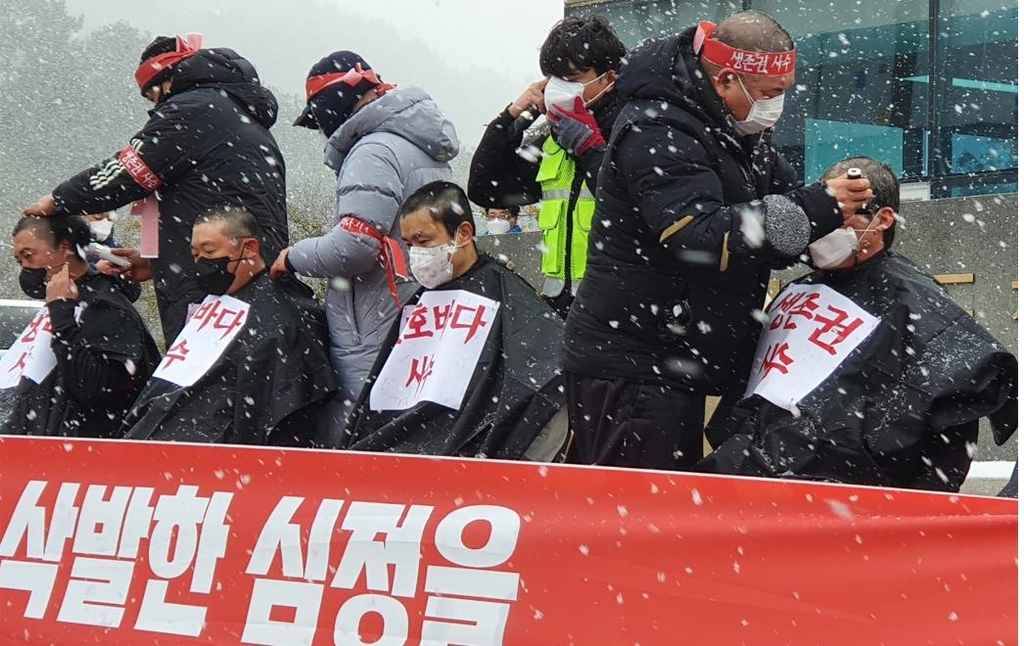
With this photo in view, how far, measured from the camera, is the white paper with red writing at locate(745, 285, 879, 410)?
11.5ft

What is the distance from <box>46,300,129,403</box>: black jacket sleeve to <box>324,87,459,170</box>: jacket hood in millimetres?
1280

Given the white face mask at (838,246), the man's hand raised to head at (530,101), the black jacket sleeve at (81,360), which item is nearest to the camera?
the white face mask at (838,246)

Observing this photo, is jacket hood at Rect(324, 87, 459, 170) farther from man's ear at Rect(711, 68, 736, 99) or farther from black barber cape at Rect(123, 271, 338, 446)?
man's ear at Rect(711, 68, 736, 99)

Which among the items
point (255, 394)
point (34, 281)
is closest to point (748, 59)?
point (255, 394)

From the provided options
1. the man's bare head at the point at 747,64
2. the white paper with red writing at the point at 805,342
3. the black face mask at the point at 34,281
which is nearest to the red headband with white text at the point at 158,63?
the black face mask at the point at 34,281

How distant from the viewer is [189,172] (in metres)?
5.30

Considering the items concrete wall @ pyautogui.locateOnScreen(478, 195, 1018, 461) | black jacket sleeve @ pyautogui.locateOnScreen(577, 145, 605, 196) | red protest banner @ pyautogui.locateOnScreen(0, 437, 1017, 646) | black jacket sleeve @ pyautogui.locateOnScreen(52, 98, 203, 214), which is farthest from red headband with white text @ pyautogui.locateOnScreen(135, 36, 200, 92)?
concrete wall @ pyautogui.locateOnScreen(478, 195, 1018, 461)

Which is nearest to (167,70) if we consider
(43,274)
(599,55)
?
(43,274)

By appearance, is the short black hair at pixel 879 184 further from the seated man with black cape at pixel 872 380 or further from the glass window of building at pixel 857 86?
the glass window of building at pixel 857 86

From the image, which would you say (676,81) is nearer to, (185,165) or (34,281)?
(185,165)

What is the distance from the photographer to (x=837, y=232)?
3.62 meters

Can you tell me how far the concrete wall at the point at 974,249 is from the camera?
691 centimetres

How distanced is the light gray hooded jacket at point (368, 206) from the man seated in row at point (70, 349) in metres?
1.05

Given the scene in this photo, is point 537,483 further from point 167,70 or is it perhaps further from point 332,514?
point 167,70
